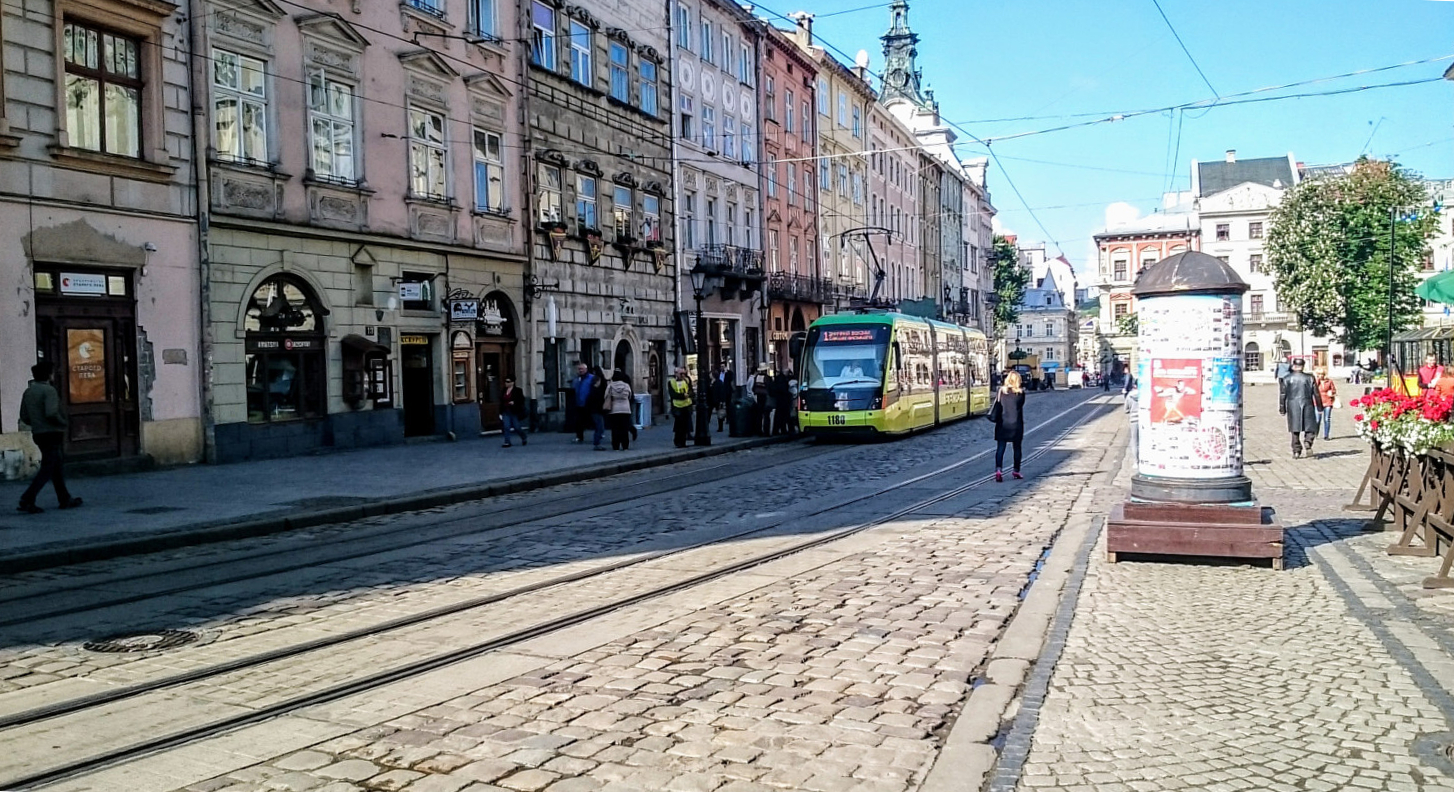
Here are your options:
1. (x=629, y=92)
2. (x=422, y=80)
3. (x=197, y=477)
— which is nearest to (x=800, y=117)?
(x=629, y=92)

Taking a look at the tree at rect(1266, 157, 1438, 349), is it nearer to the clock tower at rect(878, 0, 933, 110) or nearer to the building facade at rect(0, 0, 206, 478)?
the clock tower at rect(878, 0, 933, 110)

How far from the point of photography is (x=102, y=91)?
1723 cm

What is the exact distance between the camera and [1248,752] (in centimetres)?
471

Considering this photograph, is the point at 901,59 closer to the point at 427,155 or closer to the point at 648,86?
the point at 648,86

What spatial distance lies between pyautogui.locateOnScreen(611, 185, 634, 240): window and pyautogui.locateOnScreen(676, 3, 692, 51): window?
7.03 metres

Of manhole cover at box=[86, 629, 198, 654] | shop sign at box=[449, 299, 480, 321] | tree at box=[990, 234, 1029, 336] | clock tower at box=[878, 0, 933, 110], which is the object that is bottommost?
manhole cover at box=[86, 629, 198, 654]

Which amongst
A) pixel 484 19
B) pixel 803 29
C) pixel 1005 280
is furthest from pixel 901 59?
pixel 484 19

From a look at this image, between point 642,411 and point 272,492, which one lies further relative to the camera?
point 642,411

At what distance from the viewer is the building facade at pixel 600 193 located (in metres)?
28.9

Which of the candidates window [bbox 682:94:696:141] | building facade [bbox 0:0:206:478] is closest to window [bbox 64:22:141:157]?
building facade [bbox 0:0:206:478]

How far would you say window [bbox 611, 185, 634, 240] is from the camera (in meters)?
32.9

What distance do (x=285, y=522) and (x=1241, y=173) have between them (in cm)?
10074

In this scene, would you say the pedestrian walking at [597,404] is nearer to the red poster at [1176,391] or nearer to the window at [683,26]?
the red poster at [1176,391]

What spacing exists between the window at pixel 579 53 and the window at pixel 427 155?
636 centimetres
